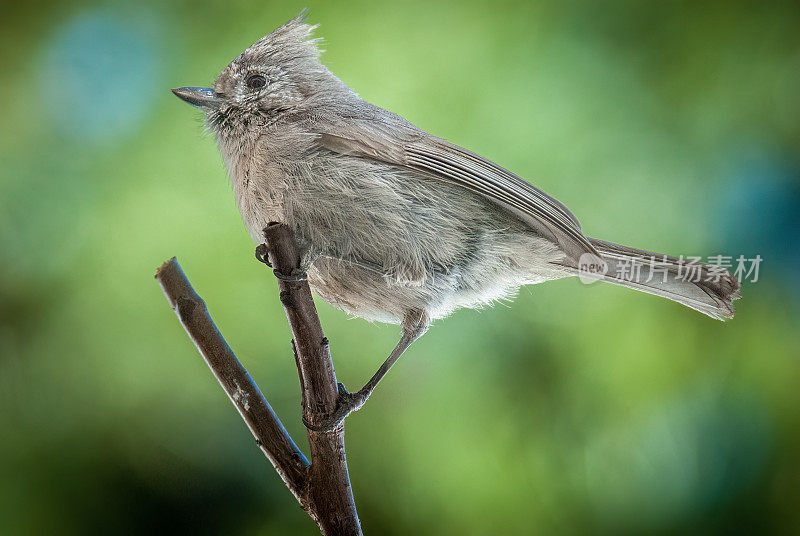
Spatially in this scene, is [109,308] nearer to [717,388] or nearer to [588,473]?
[588,473]

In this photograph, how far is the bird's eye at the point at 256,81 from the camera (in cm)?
189

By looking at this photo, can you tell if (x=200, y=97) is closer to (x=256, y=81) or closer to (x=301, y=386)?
(x=256, y=81)

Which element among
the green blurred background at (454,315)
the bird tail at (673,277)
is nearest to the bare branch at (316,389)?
the green blurred background at (454,315)

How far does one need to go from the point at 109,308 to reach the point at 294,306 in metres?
1.04

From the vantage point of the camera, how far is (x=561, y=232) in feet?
5.79

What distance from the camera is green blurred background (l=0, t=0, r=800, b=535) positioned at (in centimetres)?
222

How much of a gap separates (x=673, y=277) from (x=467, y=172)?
2.02 feet

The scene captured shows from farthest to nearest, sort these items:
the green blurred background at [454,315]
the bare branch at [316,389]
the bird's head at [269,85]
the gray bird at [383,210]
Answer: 1. the green blurred background at [454,315]
2. the bird's head at [269,85]
3. the gray bird at [383,210]
4. the bare branch at [316,389]

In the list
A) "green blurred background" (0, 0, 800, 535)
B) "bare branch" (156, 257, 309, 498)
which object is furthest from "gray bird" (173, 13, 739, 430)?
"green blurred background" (0, 0, 800, 535)

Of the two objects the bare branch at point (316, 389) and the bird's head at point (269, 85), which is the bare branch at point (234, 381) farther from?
the bird's head at point (269, 85)

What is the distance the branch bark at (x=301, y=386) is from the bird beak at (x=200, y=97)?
0.44 m

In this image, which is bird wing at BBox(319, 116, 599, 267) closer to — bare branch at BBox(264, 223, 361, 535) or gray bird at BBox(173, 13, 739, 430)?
gray bird at BBox(173, 13, 739, 430)

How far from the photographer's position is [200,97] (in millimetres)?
1823

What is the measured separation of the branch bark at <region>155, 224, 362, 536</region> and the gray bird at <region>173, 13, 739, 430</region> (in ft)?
0.21
